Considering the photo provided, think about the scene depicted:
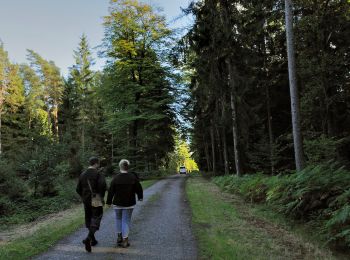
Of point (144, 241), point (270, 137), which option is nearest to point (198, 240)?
point (144, 241)

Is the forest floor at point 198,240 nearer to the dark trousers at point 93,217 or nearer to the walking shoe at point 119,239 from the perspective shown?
the walking shoe at point 119,239

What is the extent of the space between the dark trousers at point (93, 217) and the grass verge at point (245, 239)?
2.25 m

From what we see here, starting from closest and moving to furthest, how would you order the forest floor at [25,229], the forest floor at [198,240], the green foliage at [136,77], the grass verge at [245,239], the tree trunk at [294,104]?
the grass verge at [245,239]
the forest floor at [198,240]
the forest floor at [25,229]
the tree trunk at [294,104]
the green foliage at [136,77]

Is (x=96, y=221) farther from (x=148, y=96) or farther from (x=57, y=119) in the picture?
(x=57, y=119)

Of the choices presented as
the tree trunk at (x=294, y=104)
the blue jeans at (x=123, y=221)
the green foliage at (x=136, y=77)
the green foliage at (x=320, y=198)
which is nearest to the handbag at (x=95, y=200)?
the blue jeans at (x=123, y=221)

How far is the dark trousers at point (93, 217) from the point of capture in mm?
7211

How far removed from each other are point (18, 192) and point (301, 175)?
13708 mm

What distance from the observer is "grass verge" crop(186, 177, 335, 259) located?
641 cm

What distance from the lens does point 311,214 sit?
27.0 feet

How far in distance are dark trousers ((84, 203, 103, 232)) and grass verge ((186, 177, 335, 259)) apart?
2.25 m

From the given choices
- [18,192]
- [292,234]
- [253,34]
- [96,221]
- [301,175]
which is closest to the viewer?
[96,221]

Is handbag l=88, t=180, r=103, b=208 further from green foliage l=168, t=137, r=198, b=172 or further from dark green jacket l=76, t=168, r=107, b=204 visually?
green foliage l=168, t=137, r=198, b=172

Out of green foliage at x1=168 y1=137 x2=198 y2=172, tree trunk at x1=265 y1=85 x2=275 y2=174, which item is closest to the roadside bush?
tree trunk at x1=265 y1=85 x2=275 y2=174

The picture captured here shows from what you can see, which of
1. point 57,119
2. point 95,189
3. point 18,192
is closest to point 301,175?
point 95,189
